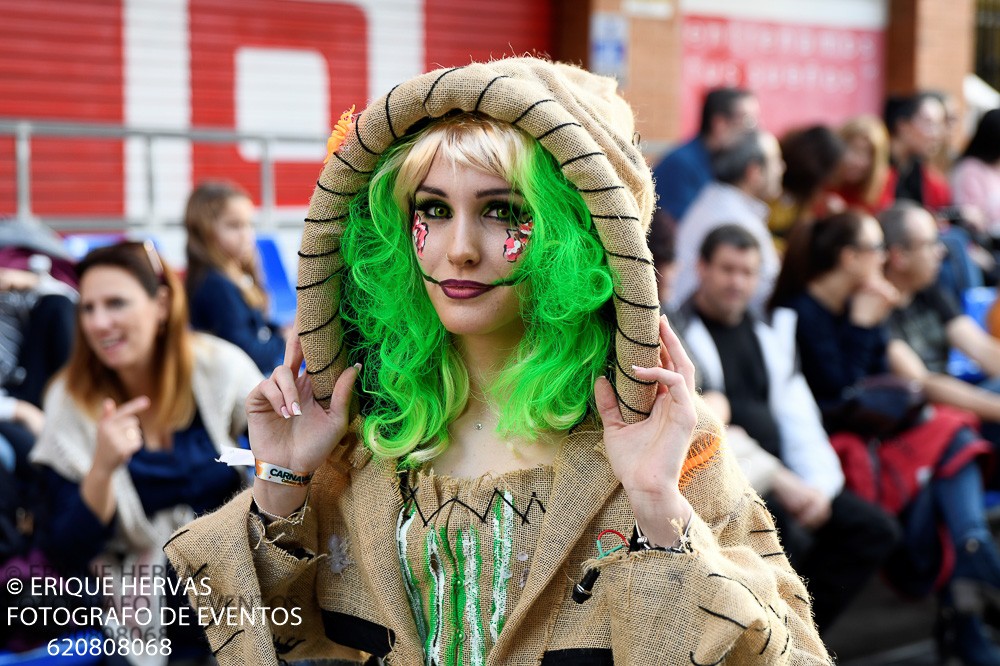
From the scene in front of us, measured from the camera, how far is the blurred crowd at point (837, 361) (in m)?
4.50

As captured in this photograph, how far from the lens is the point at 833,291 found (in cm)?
520

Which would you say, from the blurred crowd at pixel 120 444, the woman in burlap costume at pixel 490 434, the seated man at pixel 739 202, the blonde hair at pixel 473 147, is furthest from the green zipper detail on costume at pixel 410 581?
the seated man at pixel 739 202

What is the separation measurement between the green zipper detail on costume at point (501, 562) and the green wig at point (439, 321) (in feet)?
0.44

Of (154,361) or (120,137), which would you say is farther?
(120,137)

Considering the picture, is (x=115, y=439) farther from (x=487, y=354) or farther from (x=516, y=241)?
(x=516, y=241)

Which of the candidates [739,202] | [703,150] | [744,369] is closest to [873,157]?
[703,150]

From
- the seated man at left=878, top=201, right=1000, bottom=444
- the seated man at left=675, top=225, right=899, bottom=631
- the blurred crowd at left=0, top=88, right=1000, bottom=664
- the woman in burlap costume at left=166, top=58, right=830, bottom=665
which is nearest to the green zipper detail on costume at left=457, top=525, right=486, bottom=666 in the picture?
the woman in burlap costume at left=166, top=58, right=830, bottom=665

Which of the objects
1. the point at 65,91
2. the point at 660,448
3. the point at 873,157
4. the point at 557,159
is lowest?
the point at 660,448

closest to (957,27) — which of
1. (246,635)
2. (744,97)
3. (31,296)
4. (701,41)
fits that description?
(701,41)

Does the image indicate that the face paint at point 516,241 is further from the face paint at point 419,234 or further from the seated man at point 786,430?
the seated man at point 786,430

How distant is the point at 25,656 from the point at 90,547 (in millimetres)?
352

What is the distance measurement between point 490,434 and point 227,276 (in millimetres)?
3714

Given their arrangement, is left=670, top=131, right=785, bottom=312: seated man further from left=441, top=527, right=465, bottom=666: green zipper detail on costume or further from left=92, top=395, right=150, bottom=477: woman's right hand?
left=441, top=527, right=465, bottom=666: green zipper detail on costume

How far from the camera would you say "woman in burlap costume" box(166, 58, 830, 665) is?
1734 mm
